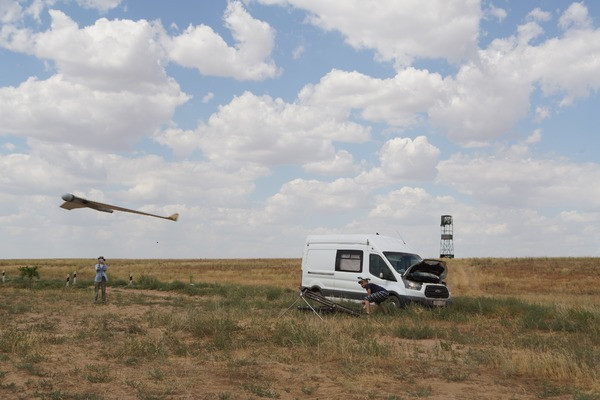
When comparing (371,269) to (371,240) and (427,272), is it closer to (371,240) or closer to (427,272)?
(371,240)

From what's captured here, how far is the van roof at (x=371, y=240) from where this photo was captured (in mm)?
18062

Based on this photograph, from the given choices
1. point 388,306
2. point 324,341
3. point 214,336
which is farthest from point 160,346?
point 388,306

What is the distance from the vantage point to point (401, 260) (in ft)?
58.5

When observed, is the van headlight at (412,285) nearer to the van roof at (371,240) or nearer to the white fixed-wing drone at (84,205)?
the van roof at (371,240)

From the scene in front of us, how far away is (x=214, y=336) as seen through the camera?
12.0 meters

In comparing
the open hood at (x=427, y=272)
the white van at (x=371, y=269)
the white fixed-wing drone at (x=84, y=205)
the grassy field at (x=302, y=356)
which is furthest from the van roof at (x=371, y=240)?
the white fixed-wing drone at (x=84, y=205)

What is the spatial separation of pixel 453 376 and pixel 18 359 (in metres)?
7.28

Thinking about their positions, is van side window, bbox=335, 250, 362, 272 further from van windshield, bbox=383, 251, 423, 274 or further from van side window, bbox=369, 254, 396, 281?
van windshield, bbox=383, 251, 423, 274

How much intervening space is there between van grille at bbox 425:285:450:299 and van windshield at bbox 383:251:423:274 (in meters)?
0.96

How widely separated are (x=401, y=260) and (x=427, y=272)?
0.86 m

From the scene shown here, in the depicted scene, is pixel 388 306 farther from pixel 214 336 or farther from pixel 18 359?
pixel 18 359

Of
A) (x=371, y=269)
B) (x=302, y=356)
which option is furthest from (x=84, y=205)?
(x=371, y=269)

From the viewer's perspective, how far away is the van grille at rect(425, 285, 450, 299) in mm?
16938

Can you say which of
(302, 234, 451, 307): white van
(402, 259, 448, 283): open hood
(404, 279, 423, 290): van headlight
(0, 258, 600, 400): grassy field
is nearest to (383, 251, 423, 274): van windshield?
(302, 234, 451, 307): white van
